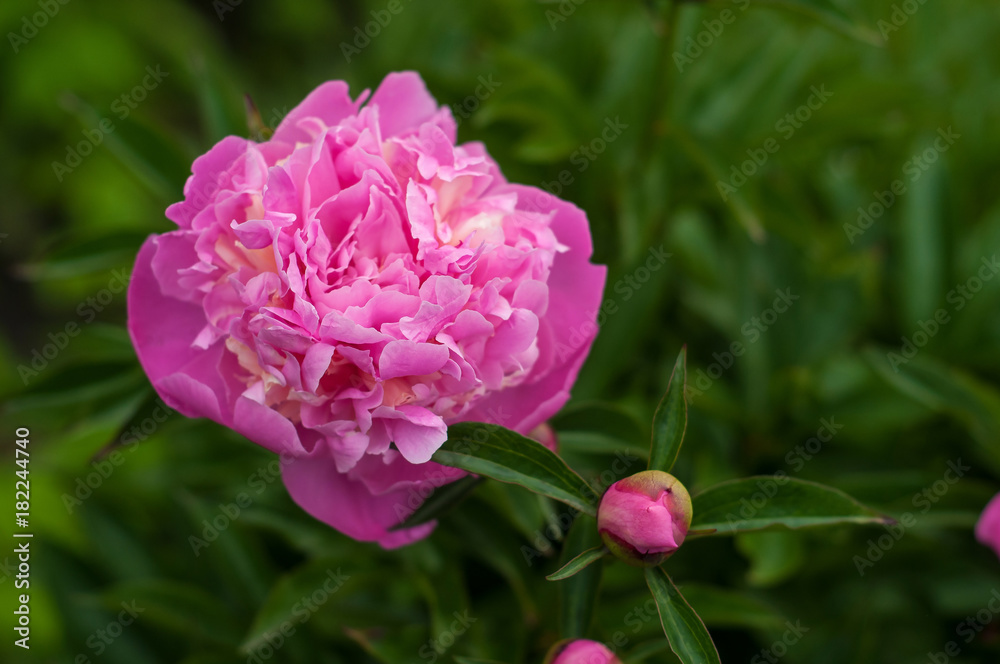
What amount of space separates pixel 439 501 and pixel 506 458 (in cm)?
8

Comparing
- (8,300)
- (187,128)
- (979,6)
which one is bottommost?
(8,300)

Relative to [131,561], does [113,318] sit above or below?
below

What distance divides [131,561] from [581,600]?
630 mm

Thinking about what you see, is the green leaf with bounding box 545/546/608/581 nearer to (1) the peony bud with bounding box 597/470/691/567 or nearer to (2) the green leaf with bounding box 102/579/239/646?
(1) the peony bud with bounding box 597/470/691/567

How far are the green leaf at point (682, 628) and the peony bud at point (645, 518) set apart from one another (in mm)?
24

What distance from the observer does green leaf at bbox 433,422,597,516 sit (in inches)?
21.8

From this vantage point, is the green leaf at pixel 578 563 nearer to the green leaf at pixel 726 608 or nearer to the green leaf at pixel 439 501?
the green leaf at pixel 439 501

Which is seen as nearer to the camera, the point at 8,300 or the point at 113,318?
the point at 113,318

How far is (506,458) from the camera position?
1.84ft

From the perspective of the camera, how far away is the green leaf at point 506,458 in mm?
554

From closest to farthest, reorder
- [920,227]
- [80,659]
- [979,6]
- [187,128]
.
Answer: [80,659] → [920,227] → [979,6] → [187,128]

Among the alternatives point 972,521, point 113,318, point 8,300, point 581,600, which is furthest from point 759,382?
point 8,300

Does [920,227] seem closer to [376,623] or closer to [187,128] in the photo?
[376,623]

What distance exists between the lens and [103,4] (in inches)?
99.7
